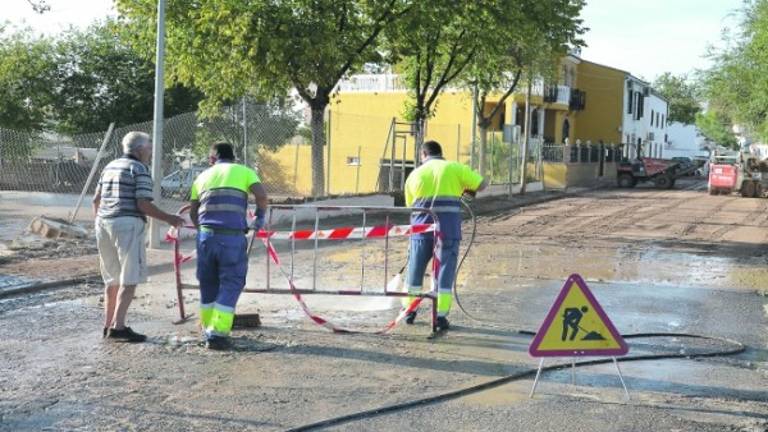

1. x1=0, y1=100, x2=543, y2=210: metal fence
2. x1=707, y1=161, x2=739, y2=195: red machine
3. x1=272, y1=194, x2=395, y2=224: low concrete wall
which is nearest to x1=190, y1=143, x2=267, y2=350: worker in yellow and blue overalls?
x1=0, y1=100, x2=543, y2=210: metal fence

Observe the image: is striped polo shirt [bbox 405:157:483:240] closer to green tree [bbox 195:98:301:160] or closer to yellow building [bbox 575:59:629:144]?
green tree [bbox 195:98:301:160]

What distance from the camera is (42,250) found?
41.9 ft

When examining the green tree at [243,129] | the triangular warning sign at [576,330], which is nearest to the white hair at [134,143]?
the triangular warning sign at [576,330]

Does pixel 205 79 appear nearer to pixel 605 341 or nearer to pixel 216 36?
pixel 216 36

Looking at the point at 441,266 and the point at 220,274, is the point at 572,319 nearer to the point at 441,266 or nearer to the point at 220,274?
→ the point at 441,266

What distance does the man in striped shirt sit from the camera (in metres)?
7.21

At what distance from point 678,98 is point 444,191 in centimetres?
10484

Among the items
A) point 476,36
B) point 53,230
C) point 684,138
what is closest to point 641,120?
point 684,138

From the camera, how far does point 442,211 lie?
26.7 feet

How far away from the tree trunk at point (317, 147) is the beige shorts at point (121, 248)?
1211 cm

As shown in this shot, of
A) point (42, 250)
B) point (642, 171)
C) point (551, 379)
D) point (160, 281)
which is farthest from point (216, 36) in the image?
point (642, 171)

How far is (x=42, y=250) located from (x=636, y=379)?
963 cm

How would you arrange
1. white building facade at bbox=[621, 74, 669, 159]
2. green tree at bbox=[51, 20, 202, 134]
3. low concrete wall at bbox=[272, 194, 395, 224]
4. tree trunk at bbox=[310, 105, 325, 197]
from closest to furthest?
low concrete wall at bbox=[272, 194, 395, 224] → tree trunk at bbox=[310, 105, 325, 197] → green tree at bbox=[51, 20, 202, 134] → white building facade at bbox=[621, 74, 669, 159]

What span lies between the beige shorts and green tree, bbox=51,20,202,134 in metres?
25.7
